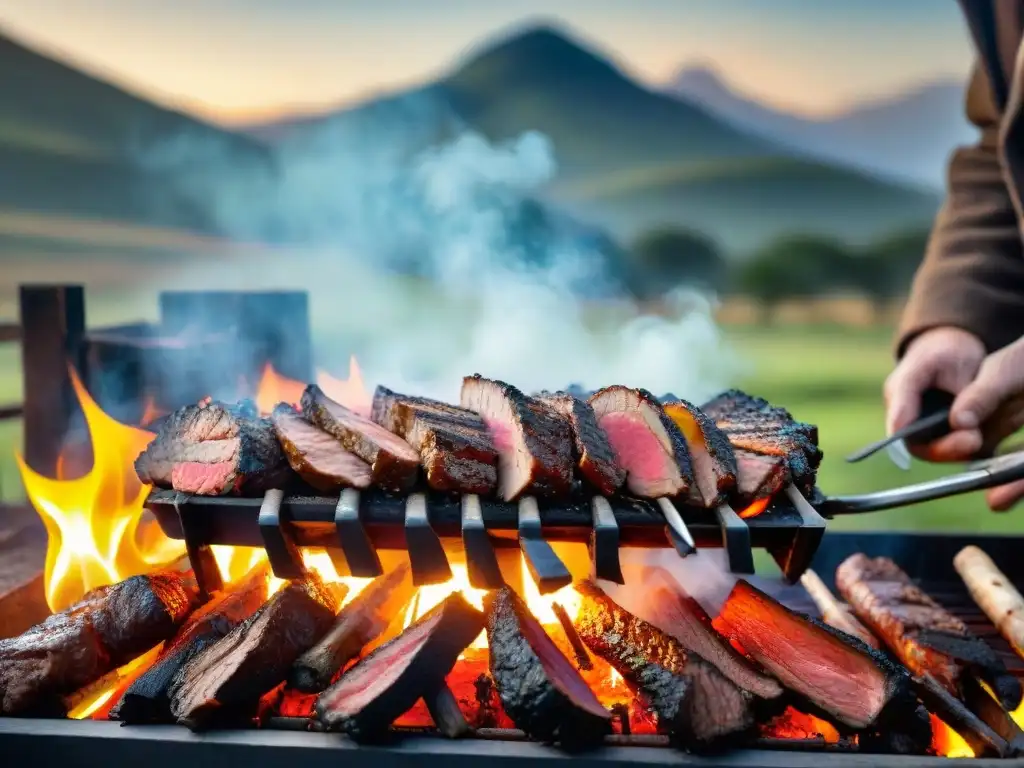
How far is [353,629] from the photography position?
6.74 ft

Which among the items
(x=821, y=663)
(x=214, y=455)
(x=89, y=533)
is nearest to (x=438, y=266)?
(x=89, y=533)

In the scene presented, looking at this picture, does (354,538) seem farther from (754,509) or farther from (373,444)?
(754,509)

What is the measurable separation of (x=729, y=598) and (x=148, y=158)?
30.5 feet

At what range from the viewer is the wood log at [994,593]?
2486 mm

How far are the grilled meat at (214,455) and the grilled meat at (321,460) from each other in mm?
47

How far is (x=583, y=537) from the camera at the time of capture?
6.12 ft

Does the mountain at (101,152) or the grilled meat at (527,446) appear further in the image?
the mountain at (101,152)

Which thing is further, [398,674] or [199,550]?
[199,550]

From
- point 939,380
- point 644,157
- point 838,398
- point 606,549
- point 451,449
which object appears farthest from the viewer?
point 644,157

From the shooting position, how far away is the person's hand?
8.66 ft

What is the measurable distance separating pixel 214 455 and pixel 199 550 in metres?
0.30

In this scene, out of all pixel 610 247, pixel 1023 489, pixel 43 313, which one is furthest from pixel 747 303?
pixel 43 313

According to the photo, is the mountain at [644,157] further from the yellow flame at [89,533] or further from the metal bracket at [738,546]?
the metal bracket at [738,546]

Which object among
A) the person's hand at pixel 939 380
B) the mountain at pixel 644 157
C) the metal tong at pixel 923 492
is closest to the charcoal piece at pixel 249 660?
the metal tong at pixel 923 492
